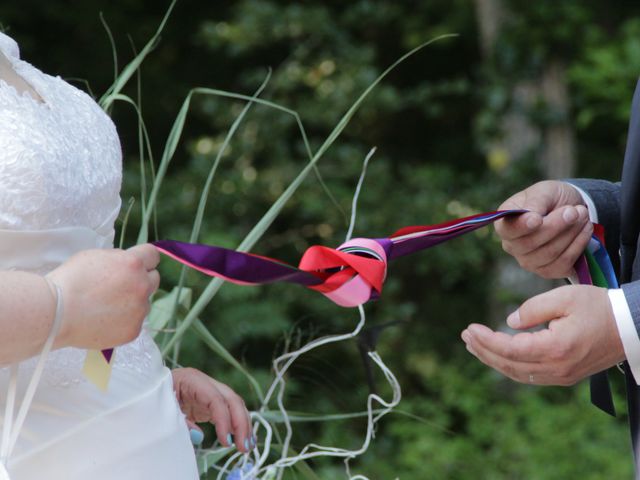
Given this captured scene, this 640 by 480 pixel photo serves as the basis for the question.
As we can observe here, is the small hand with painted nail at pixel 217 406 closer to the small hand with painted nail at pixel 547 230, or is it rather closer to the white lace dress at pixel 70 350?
the white lace dress at pixel 70 350

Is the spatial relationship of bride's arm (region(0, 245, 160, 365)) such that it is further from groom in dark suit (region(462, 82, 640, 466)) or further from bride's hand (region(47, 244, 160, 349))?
groom in dark suit (region(462, 82, 640, 466))

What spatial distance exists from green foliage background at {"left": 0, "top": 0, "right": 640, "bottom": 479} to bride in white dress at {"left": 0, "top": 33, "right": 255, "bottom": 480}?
7.14 feet

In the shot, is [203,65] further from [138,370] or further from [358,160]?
[138,370]

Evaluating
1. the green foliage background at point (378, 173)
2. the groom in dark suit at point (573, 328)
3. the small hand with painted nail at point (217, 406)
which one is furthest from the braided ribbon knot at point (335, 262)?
the green foliage background at point (378, 173)

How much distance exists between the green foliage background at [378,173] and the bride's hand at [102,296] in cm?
238

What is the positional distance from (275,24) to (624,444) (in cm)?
218

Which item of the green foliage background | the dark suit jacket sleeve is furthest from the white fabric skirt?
the green foliage background

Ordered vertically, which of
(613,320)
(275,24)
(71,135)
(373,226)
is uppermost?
(71,135)

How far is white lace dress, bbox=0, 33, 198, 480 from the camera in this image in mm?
1088

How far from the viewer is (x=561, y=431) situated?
3.96 metres

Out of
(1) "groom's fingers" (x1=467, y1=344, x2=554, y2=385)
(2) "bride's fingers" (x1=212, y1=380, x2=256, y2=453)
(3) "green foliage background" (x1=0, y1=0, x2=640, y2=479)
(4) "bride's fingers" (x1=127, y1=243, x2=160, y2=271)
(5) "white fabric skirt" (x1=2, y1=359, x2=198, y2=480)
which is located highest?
(4) "bride's fingers" (x1=127, y1=243, x2=160, y2=271)

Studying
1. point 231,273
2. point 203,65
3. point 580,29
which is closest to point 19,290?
point 231,273

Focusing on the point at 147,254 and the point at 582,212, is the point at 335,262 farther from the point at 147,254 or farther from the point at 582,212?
the point at 582,212

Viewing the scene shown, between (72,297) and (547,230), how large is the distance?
748 mm
